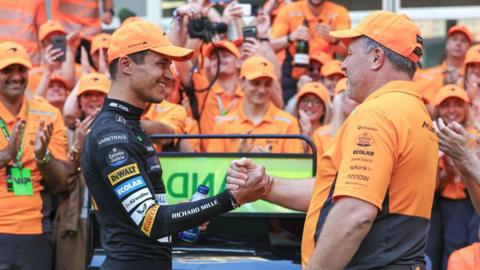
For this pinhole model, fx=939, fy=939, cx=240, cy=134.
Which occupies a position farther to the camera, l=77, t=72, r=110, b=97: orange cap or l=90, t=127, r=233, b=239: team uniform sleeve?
l=77, t=72, r=110, b=97: orange cap

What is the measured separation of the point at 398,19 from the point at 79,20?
713 cm

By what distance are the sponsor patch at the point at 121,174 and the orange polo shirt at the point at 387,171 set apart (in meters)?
0.86

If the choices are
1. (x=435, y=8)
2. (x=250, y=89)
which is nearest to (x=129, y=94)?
(x=250, y=89)

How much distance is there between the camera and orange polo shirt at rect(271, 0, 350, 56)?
9.95 meters

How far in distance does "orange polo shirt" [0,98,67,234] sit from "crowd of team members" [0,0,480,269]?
1 centimetres

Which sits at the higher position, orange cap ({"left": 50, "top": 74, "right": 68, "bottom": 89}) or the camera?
the camera

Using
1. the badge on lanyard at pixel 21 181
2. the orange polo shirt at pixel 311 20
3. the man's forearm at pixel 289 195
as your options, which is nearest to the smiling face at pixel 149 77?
the man's forearm at pixel 289 195

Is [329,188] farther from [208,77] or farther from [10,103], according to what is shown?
[208,77]

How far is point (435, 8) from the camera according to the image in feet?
37.3

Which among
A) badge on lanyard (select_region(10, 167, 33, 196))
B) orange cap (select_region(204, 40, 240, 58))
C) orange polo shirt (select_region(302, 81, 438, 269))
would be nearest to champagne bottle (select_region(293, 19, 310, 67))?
orange cap (select_region(204, 40, 240, 58))

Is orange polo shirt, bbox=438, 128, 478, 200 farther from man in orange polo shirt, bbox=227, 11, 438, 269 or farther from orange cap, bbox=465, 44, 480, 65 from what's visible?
man in orange polo shirt, bbox=227, 11, 438, 269

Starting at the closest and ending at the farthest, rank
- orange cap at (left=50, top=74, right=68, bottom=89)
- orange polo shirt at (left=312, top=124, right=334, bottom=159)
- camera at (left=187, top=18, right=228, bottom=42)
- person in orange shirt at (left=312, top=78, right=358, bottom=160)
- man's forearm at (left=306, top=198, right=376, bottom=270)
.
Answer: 1. man's forearm at (left=306, top=198, right=376, bottom=270)
2. person in orange shirt at (left=312, top=78, right=358, bottom=160)
3. orange polo shirt at (left=312, top=124, right=334, bottom=159)
4. camera at (left=187, top=18, right=228, bottom=42)
5. orange cap at (left=50, top=74, right=68, bottom=89)

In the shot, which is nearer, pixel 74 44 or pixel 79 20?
pixel 74 44

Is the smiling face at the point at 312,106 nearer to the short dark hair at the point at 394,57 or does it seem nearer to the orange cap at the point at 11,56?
the orange cap at the point at 11,56
